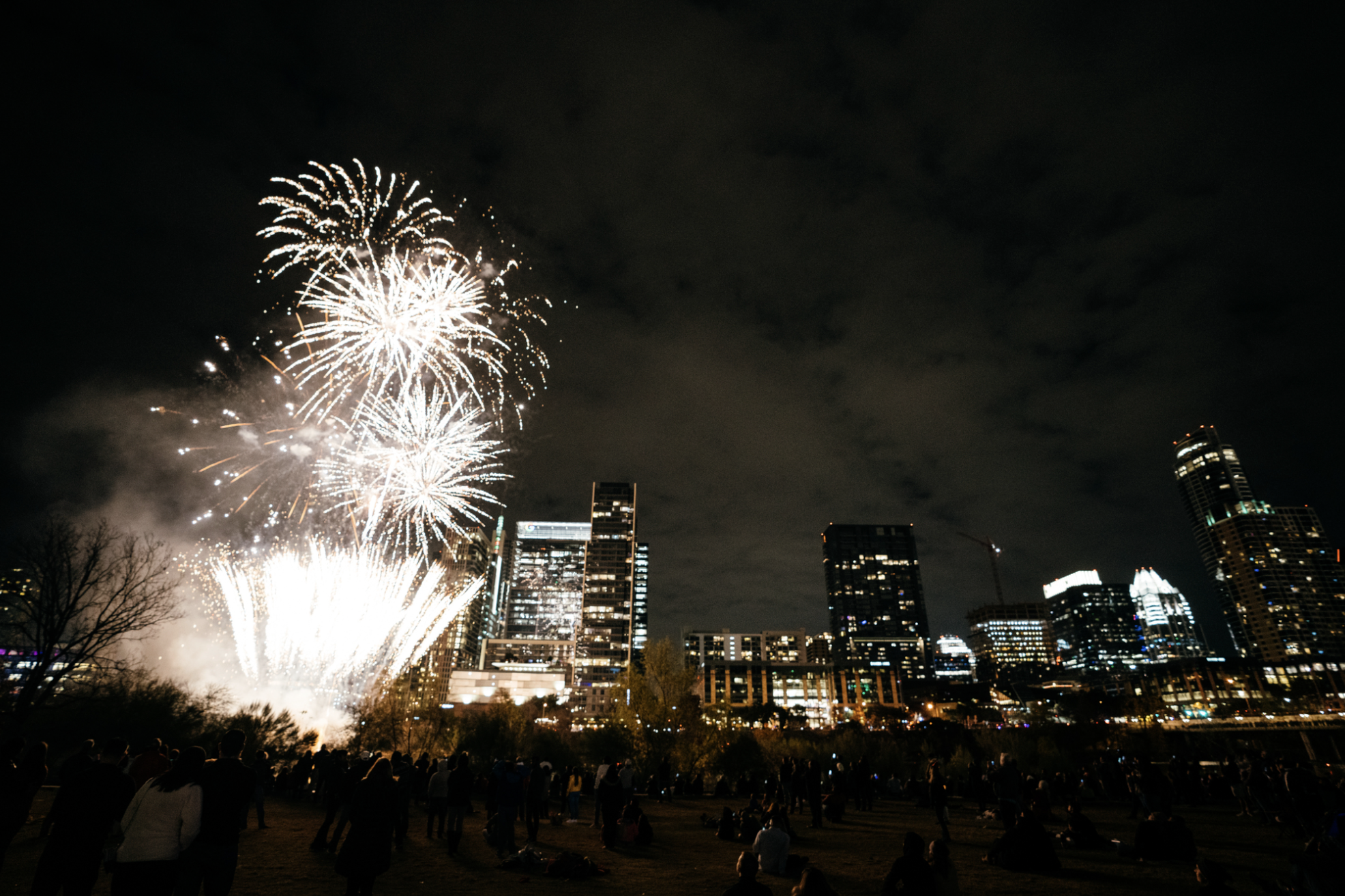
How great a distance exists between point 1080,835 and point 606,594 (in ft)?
558

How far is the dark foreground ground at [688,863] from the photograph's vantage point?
9281mm

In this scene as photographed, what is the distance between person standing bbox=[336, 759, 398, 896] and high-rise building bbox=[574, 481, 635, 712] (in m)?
152

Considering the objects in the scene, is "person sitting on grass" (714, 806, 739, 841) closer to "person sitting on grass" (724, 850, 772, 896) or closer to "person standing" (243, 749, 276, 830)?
"person standing" (243, 749, 276, 830)

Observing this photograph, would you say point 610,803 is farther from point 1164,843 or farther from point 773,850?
point 1164,843

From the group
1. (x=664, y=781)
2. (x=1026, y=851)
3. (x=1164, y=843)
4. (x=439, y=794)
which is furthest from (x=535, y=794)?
(x=1164, y=843)

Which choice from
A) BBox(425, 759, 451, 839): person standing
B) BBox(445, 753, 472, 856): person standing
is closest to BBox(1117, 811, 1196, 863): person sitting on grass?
BBox(445, 753, 472, 856): person standing

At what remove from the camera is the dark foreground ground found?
9281 millimetres

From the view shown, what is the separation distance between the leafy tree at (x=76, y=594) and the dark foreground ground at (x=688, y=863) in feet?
37.0

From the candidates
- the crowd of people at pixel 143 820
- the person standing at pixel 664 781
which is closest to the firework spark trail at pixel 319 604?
the person standing at pixel 664 781

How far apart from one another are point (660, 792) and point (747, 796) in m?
4.15

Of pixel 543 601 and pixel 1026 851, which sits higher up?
pixel 543 601

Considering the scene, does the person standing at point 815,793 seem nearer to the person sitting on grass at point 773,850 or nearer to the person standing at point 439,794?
the person sitting on grass at point 773,850

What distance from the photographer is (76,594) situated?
25.4 meters

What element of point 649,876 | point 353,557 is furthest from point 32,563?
point 649,876
